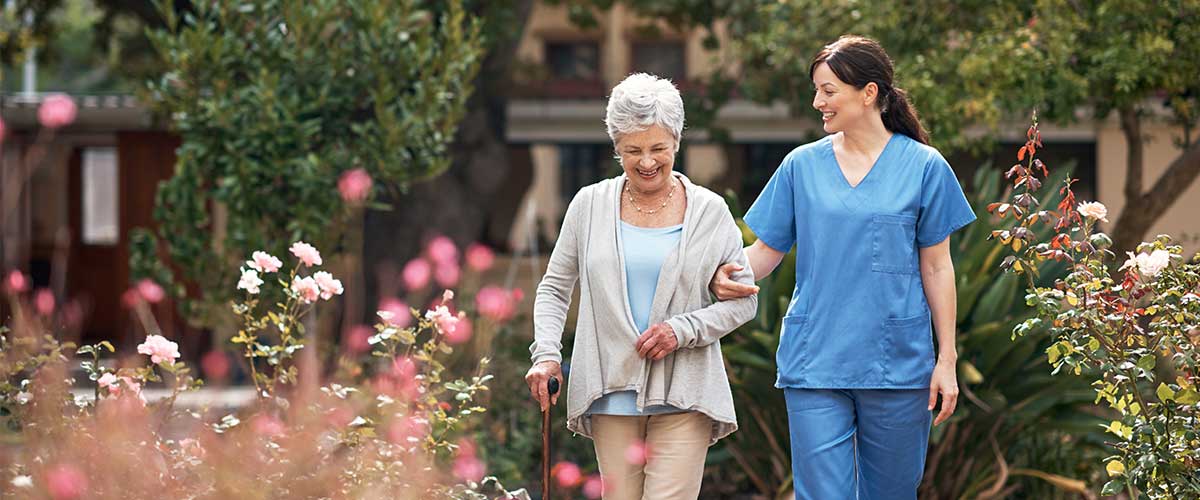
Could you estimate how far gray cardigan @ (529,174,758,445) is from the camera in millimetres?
3896

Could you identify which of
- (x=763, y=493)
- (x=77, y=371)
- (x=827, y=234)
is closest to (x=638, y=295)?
(x=827, y=234)

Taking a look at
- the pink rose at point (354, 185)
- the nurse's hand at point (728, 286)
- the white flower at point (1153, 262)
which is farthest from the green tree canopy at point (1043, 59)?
the nurse's hand at point (728, 286)

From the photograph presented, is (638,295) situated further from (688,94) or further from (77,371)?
(77,371)

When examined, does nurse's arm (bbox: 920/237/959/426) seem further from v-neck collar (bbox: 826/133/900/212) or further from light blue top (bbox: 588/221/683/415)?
light blue top (bbox: 588/221/683/415)

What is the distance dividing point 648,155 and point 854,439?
3.27ft

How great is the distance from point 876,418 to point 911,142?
0.75 metres

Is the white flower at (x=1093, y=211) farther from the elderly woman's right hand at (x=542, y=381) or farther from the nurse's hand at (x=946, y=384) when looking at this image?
the elderly woman's right hand at (x=542, y=381)

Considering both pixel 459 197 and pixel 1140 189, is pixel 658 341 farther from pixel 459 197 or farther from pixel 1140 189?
pixel 459 197

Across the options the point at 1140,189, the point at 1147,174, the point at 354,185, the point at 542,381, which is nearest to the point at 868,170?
the point at 542,381

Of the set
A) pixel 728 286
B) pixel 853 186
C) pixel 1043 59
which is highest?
pixel 1043 59

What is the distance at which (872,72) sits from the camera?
4.12m

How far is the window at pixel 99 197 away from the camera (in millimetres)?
17156

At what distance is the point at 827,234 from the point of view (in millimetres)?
4125

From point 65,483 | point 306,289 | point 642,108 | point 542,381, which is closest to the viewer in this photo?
point 65,483
